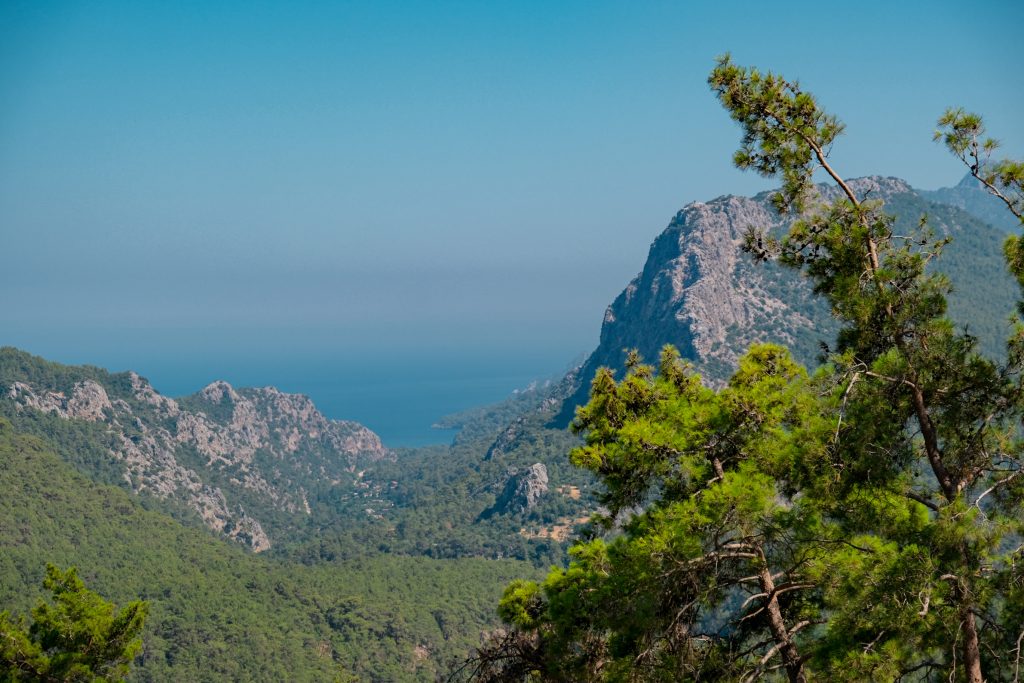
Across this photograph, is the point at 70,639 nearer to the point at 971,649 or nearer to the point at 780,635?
the point at 780,635

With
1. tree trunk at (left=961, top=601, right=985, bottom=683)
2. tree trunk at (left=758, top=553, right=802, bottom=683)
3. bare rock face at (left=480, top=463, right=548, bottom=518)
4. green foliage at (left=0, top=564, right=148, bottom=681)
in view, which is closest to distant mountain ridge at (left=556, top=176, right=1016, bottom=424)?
bare rock face at (left=480, top=463, right=548, bottom=518)

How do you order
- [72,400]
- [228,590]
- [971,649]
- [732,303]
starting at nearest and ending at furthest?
[971,649]
[228,590]
[72,400]
[732,303]

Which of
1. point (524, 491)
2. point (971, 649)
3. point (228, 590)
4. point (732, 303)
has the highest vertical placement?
point (732, 303)

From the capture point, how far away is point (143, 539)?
117 metres

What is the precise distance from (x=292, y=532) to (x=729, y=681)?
196m

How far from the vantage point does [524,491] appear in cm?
15738

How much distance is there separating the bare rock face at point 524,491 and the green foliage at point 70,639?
14024 cm

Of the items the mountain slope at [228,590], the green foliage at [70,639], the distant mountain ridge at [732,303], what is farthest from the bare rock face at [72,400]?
the green foliage at [70,639]

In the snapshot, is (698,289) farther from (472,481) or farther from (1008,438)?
(1008,438)

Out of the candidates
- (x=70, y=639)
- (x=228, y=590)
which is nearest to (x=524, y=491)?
(x=228, y=590)

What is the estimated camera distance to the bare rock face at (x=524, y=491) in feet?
511

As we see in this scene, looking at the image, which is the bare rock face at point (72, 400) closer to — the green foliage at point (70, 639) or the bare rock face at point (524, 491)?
the bare rock face at point (524, 491)

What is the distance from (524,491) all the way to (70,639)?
144 metres

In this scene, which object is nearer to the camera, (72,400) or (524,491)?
(524,491)
